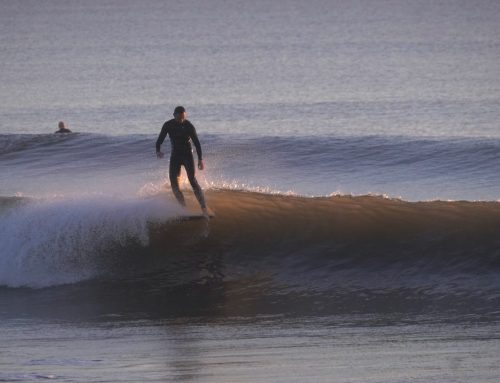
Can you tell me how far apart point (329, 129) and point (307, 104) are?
902 centimetres

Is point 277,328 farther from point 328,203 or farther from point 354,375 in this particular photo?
point 328,203

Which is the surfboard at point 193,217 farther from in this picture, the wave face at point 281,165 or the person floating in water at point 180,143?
the wave face at point 281,165

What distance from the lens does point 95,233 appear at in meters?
16.2

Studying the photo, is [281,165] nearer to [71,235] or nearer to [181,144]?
[71,235]

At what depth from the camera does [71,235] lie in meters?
16.2

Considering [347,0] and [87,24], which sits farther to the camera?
[347,0]

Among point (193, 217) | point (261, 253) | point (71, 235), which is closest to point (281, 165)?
point (193, 217)

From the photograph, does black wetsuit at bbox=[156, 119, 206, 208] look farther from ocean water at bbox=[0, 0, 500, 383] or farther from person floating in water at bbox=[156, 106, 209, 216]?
ocean water at bbox=[0, 0, 500, 383]

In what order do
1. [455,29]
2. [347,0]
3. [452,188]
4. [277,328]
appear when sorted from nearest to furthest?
1. [277,328]
2. [452,188]
3. [455,29]
4. [347,0]

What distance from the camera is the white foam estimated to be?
1590 cm

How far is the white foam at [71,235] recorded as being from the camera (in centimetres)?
1590

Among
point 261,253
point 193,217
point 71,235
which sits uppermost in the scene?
point 193,217

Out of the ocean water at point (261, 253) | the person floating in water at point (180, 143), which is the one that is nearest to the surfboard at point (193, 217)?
the ocean water at point (261, 253)

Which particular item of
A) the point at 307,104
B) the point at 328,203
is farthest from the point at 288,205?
the point at 307,104
